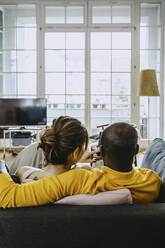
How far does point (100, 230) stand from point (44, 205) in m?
0.21

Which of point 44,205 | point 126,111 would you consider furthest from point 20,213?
point 126,111

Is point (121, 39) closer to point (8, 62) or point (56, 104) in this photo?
point (56, 104)

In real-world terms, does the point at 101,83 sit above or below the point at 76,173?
above

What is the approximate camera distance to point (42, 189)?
3.10 feet

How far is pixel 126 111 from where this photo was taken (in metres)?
5.45

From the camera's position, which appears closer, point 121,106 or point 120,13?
point 120,13

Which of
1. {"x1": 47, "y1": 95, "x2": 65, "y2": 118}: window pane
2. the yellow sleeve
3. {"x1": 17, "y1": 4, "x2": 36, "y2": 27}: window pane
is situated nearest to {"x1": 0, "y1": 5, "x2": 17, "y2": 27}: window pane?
{"x1": 17, "y1": 4, "x2": 36, "y2": 27}: window pane

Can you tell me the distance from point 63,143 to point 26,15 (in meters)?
5.03

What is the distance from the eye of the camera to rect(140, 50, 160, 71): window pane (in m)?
5.38

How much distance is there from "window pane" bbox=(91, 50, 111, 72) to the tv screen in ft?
4.28

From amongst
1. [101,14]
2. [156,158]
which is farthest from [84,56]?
[156,158]

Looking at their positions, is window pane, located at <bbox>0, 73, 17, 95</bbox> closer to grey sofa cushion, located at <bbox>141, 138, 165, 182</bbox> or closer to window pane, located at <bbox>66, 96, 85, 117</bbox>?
window pane, located at <bbox>66, 96, 85, 117</bbox>

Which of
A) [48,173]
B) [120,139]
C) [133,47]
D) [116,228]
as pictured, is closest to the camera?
[116,228]

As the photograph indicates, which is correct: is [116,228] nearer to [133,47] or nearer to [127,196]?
[127,196]
